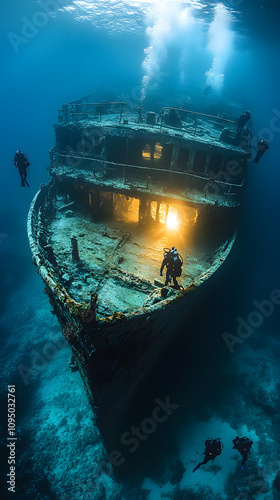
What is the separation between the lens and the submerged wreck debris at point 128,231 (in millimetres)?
5930

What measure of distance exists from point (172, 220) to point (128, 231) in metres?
2.15

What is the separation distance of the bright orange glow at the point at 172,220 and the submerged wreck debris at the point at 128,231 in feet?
0.16

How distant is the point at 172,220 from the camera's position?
10469 mm

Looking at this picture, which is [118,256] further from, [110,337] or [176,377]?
[176,377]

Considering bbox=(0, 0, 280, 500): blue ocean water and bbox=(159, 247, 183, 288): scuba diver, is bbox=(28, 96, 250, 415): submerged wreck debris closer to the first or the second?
bbox=(159, 247, 183, 288): scuba diver

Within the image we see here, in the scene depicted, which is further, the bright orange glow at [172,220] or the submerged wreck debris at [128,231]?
the bright orange glow at [172,220]

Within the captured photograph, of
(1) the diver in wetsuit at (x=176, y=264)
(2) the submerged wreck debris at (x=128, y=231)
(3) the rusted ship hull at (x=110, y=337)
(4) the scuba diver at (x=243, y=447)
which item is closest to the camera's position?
(3) the rusted ship hull at (x=110, y=337)

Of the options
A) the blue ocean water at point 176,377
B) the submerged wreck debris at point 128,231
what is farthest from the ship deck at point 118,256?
the blue ocean water at point 176,377

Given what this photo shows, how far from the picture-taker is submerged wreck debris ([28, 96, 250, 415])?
593 cm

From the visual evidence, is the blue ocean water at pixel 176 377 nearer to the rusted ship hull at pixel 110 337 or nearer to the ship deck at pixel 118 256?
the ship deck at pixel 118 256

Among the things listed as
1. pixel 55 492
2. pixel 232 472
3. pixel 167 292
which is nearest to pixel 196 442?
pixel 232 472

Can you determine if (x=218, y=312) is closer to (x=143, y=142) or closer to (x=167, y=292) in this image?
(x=167, y=292)

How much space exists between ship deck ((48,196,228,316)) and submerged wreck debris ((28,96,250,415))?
0.04 metres

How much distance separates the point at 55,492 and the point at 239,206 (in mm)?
14345
